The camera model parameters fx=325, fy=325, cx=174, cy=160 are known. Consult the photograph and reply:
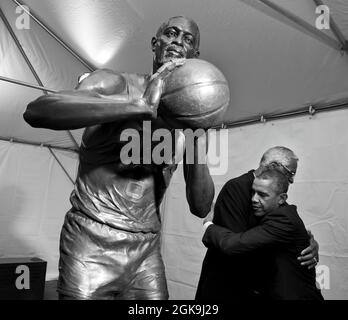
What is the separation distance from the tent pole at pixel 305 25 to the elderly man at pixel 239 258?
90 cm

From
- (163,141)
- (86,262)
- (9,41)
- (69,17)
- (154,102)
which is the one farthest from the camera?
(9,41)

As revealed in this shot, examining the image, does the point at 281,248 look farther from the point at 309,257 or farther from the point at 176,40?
the point at 176,40

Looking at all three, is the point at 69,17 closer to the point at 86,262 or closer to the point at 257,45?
the point at 257,45

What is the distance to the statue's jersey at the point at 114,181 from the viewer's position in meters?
1.05

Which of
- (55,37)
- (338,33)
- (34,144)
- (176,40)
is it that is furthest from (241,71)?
(34,144)

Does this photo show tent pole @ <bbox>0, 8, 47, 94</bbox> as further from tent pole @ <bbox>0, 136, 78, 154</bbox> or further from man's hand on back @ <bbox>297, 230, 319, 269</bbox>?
man's hand on back @ <bbox>297, 230, 319, 269</bbox>

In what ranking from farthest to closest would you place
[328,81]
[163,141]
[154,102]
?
[328,81] → [163,141] → [154,102]

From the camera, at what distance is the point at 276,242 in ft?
5.74

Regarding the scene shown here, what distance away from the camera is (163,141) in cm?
110

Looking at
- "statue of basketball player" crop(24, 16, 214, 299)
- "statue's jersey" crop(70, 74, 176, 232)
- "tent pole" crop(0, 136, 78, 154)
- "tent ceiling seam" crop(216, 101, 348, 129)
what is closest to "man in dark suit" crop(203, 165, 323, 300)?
"statue of basketball player" crop(24, 16, 214, 299)

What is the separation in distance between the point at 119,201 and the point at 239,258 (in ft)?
3.67
